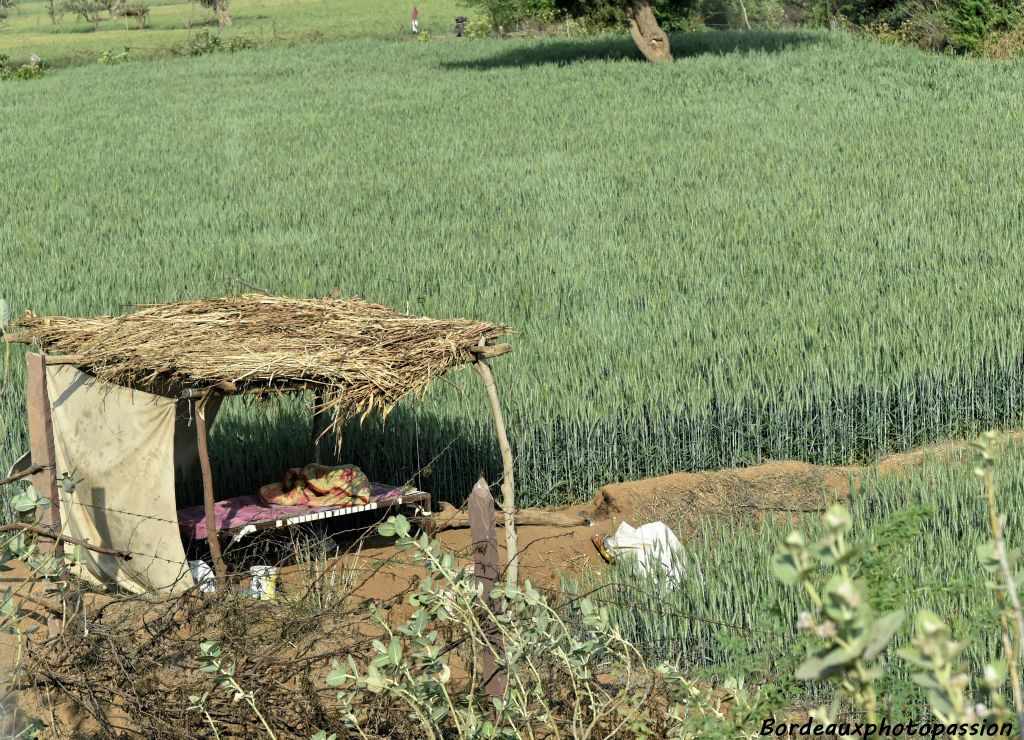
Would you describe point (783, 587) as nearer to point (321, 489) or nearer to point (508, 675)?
point (508, 675)

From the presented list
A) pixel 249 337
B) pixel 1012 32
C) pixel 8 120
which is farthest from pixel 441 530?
pixel 1012 32

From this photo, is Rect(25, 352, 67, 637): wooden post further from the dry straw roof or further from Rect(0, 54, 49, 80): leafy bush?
Rect(0, 54, 49, 80): leafy bush

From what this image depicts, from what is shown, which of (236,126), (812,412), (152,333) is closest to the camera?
(152,333)

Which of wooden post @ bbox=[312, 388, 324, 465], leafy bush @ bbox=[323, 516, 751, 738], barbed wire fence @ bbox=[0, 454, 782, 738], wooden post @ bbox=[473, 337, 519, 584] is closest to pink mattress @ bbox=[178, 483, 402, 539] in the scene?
wooden post @ bbox=[312, 388, 324, 465]

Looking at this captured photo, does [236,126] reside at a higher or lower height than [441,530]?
higher

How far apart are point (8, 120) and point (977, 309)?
56.7 ft

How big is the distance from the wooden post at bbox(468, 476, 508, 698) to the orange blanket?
2174 mm

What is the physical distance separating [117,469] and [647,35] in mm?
18502

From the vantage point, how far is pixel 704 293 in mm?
9297

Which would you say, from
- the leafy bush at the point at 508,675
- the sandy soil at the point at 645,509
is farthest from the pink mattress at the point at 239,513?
the leafy bush at the point at 508,675

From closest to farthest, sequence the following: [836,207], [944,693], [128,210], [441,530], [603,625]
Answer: [944,693], [603,625], [441,530], [836,207], [128,210]

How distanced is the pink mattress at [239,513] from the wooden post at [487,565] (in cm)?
211

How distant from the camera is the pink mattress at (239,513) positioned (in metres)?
5.49

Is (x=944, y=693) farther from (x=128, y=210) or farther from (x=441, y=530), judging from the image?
(x=128, y=210)
